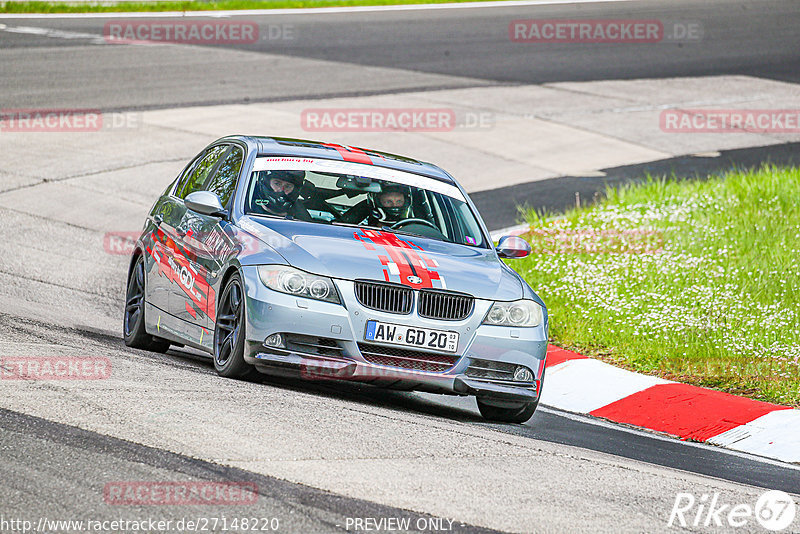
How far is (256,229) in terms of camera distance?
784 centimetres

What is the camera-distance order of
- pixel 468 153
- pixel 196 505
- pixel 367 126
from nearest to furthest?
pixel 196 505, pixel 468 153, pixel 367 126

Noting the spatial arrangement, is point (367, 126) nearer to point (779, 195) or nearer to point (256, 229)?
point (779, 195)

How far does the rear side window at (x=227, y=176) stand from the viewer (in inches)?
339

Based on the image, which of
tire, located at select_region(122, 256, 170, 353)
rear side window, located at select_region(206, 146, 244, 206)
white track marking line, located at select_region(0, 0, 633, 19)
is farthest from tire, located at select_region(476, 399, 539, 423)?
white track marking line, located at select_region(0, 0, 633, 19)

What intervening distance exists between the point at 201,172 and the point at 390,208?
1703 millimetres

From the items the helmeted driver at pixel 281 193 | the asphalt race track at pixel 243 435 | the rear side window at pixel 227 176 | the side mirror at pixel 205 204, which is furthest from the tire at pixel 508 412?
the rear side window at pixel 227 176

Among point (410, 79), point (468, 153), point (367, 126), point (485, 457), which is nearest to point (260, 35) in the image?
point (410, 79)

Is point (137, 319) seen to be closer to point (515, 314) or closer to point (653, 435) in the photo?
point (515, 314)

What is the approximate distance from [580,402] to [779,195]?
255 inches

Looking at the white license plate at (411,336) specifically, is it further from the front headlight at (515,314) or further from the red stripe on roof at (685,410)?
the red stripe on roof at (685,410)

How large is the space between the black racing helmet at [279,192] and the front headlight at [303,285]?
1.01m

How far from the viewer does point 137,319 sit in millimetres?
9297

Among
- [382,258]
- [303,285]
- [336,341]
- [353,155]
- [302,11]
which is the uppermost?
[302,11]

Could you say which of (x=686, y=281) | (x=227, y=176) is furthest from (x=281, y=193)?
(x=686, y=281)
